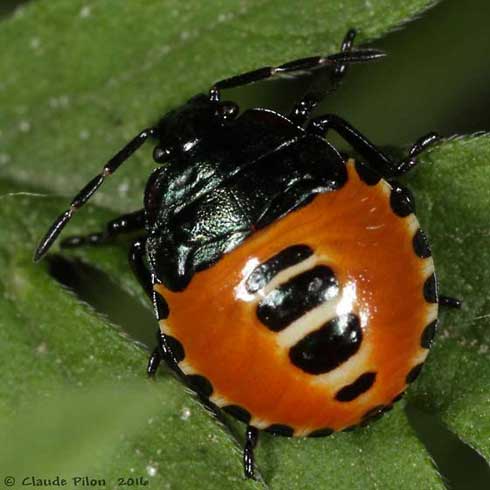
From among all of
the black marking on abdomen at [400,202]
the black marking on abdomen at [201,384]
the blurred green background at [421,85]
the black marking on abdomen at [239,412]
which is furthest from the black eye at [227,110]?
the blurred green background at [421,85]

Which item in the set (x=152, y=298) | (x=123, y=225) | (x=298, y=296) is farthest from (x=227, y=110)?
(x=298, y=296)

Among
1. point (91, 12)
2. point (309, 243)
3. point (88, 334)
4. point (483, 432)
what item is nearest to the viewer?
point (309, 243)

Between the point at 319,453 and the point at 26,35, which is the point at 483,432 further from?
the point at 26,35

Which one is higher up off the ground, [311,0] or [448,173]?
[311,0]

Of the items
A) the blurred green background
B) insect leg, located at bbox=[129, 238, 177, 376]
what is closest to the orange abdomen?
insect leg, located at bbox=[129, 238, 177, 376]

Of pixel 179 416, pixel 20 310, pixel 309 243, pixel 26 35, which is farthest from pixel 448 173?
pixel 26 35

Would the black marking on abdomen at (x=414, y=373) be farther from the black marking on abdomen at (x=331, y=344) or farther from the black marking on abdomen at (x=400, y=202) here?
the black marking on abdomen at (x=400, y=202)
